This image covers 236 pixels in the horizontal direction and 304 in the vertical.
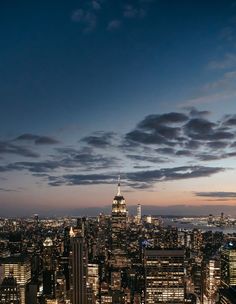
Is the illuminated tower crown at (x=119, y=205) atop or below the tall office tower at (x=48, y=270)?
atop

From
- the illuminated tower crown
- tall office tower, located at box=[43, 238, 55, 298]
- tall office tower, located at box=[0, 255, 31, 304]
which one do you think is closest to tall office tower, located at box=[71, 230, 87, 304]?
tall office tower, located at box=[43, 238, 55, 298]

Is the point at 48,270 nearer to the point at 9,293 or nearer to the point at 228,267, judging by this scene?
Answer: the point at 9,293

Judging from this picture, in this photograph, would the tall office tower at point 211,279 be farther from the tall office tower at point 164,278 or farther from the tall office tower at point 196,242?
the tall office tower at point 196,242

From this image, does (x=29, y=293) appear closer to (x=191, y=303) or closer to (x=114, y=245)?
(x=191, y=303)

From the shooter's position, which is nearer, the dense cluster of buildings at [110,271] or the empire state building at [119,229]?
the dense cluster of buildings at [110,271]

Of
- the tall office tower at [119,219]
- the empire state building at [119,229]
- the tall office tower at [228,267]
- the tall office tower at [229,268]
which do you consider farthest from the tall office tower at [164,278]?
the tall office tower at [119,219]

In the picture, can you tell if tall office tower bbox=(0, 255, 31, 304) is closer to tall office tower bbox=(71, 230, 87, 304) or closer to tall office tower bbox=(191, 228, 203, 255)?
tall office tower bbox=(71, 230, 87, 304)

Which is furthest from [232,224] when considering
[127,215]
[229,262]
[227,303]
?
[227,303]
